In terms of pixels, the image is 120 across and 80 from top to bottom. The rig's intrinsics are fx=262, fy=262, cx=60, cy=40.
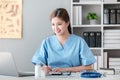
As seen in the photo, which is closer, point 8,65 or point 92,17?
point 8,65

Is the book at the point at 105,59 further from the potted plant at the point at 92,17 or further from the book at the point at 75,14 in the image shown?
the book at the point at 75,14

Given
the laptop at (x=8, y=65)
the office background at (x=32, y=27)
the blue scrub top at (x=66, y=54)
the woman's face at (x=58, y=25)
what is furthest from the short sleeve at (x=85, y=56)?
the office background at (x=32, y=27)

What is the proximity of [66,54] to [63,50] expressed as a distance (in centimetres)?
5

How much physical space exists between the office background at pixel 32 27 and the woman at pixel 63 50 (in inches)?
54.6

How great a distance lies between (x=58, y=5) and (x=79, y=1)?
1.06 feet

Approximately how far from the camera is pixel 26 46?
156 inches

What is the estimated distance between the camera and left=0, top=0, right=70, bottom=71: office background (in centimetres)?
392

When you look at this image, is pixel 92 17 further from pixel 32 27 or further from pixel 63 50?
pixel 63 50

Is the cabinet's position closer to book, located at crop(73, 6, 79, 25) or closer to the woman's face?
book, located at crop(73, 6, 79, 25)

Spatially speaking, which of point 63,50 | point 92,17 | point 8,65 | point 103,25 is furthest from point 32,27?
point 8,65

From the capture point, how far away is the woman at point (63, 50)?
2.41 meters

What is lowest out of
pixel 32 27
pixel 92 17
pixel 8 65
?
pixel 8 65

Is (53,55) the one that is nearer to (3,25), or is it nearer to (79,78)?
(79,78)

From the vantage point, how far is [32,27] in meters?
3.94
